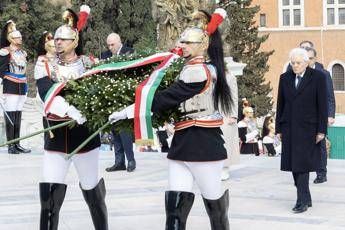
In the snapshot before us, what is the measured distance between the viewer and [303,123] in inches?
326

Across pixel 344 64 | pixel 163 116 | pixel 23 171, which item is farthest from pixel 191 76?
pixel 344 64

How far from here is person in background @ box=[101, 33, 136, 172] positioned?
10.8m

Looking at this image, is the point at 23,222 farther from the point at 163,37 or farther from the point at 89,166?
the point at 163,37

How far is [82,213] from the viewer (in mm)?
8398

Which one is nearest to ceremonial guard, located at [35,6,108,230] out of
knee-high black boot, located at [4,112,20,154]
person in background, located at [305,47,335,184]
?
person in background, located at [305,47,335,184]

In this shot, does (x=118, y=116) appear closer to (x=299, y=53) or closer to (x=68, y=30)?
(x=68, y=30)

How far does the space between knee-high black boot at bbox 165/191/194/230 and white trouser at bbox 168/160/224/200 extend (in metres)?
0.04

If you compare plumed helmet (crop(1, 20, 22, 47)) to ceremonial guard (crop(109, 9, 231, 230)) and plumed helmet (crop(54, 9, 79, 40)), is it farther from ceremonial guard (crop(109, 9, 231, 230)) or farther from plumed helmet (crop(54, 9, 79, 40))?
ceremonial guard (crop(109, 9, 231, 230))

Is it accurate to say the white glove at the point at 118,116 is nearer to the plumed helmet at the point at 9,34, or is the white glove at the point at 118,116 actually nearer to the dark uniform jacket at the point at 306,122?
the dark uniform jacket at the point at 306,122

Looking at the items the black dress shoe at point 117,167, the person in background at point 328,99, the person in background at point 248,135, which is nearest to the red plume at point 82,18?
the person in background at point 328,99

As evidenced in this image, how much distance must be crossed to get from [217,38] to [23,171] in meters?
6.42

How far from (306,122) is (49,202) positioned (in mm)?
3015

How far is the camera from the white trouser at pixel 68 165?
6.35 m

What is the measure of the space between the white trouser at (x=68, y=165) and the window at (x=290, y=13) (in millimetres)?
47046
